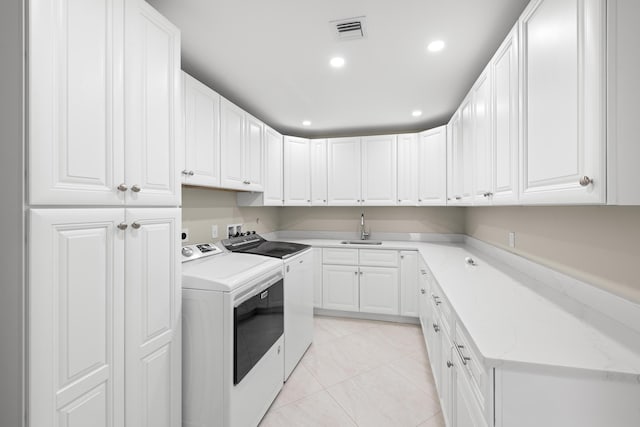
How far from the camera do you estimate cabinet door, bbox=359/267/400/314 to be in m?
3.29

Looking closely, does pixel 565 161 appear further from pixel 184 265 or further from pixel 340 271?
pixel 340 271

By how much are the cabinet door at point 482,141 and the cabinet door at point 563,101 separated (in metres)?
0.43

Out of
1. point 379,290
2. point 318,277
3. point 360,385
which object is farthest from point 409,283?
point 360,385

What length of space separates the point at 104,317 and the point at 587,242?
209cm

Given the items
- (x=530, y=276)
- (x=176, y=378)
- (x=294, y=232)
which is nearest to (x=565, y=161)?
(x=530, y=276)

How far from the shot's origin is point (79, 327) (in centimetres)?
100

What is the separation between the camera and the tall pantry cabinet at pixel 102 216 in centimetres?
89

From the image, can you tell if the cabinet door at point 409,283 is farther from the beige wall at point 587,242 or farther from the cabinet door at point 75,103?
the cabinet door at point 75,103

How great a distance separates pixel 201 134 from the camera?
205cm

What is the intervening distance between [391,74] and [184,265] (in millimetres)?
2098

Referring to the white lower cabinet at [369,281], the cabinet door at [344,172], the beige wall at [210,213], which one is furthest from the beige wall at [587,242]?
the beige wall at [210,213]

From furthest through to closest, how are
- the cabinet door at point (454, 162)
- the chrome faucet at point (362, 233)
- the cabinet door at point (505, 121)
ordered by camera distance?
the chrome faucet at point (362, 233), the cabinet door at point (454, 162), the cabinet door at point (505, 121)

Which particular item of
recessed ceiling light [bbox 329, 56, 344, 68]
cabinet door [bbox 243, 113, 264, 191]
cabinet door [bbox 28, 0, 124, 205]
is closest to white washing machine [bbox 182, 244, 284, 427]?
cabinet door [bbox 28, 0, 124, 205]

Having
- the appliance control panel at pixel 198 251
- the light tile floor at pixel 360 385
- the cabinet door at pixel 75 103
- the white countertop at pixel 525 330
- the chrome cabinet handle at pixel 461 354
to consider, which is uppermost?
the cabinet door at pixel 75 103
